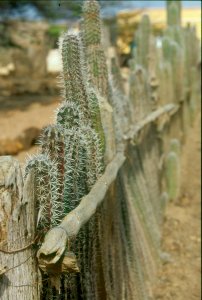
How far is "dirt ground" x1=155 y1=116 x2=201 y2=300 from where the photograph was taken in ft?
20.5

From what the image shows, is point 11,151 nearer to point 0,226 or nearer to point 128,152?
point 128,152

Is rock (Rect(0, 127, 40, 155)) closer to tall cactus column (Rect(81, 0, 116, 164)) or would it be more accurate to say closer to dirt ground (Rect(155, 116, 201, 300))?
dirt ground (Rect(155, 116, 201, 300))

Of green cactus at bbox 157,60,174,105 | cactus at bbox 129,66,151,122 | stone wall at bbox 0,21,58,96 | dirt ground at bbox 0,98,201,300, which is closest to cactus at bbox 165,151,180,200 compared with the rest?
dirt ground at bbox 0,98,201,300

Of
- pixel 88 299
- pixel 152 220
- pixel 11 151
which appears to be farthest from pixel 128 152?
pixel 11 151

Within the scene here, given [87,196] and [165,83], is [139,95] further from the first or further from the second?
[87,196]

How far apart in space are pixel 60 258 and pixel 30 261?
13cm

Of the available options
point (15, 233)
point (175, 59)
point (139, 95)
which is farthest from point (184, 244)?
point (15, 233)

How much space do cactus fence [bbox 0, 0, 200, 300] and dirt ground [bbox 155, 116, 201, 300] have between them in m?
0.22

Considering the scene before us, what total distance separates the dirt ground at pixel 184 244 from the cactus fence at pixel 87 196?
8.7 inches

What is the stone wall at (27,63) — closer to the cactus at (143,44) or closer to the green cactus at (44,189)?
the cactus at (143,44)

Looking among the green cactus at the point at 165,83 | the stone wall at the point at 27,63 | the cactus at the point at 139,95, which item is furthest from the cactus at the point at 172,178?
the stone wall at the point at 27,63

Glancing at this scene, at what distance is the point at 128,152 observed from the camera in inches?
231

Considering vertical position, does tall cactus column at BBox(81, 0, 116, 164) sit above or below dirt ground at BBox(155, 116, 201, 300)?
above

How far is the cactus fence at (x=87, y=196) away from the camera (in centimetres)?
272
